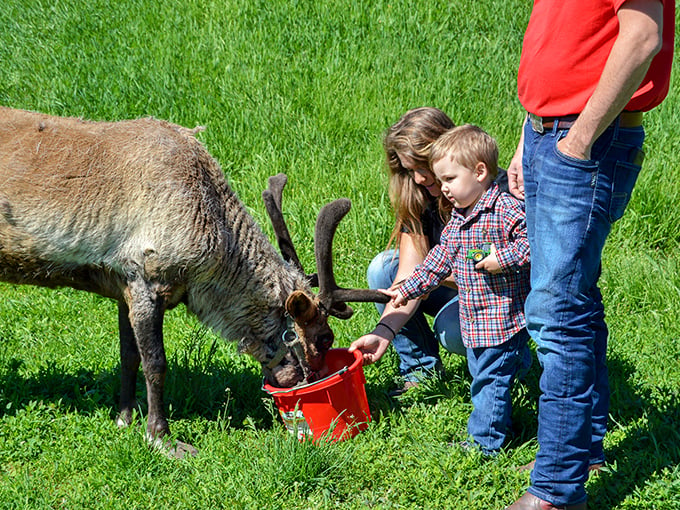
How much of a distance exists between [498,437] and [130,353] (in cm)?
232

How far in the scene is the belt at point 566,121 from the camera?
3117 mm

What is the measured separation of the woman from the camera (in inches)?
171

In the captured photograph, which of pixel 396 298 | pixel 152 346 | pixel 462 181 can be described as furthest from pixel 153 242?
pixel 462 181

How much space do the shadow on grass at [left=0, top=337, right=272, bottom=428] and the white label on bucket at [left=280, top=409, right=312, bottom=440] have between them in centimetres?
35

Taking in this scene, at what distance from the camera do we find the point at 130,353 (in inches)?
186

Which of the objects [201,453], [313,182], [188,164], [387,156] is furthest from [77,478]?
[313,182]

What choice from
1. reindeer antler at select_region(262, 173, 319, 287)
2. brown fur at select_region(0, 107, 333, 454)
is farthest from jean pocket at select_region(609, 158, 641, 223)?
reindeer antler at select_region(262, 173, 319, 287)

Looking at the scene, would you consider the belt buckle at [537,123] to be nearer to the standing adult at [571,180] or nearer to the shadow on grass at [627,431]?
the standing adult at [571,180]

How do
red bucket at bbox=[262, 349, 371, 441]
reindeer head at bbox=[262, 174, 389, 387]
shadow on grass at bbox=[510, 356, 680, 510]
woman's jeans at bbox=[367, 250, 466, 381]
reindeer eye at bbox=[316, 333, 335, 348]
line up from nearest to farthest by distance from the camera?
shadow on grass at bbox=[510, 356, 680, 510], red bucket at bbox=[262, 349, 371, 441], reindeer head at bbox=[262, 174, 389, 387], reindeer eye at bbox=[316, 333, 335, 348], woman's jeans at bbox=[367, 250, 466, 381]

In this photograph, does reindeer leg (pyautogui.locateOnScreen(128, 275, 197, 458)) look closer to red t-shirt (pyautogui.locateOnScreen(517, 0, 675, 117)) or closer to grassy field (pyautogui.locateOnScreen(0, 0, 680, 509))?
grassy field (pyautogui.locateOnScreen(0, 0, 680, 509))

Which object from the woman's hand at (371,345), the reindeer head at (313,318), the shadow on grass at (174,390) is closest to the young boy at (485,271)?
the woman's hand at (371,345)

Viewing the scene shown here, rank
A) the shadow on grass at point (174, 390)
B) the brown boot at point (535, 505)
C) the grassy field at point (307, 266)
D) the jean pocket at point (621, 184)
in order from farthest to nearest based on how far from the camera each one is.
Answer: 1. the shadow on grass at point (174, 390)
2. the grassy field at point (307, 266)
3. the brown boot at point (535, 505)
4. the jean pocket at point (621, 184)

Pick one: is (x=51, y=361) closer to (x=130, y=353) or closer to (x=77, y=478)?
(x=130, y=353)

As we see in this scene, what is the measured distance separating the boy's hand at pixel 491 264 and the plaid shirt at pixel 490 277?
0.06 m
